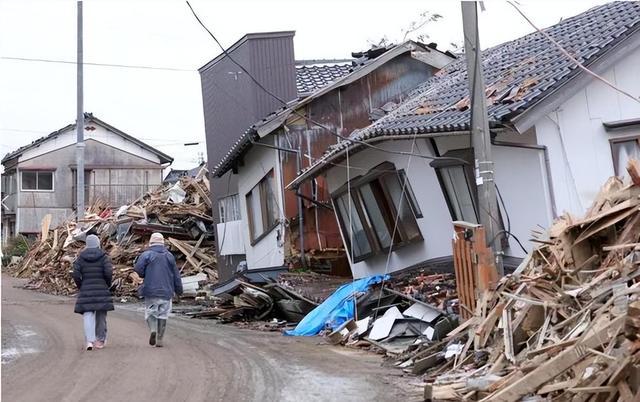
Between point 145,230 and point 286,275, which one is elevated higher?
point 145,230

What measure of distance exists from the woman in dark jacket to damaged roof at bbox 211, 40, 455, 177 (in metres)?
7.17

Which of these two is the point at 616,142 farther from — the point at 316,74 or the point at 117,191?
the point at 117,191

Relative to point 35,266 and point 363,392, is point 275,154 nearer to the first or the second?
point 363,392

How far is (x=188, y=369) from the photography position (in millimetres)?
8633

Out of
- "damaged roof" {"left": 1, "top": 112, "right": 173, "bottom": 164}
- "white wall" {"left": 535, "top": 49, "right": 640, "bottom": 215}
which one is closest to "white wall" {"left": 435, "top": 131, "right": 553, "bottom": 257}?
"white wall" {"left": 535, "top": 49, "right": 640, "bottom": 215}

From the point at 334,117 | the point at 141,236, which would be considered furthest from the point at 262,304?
the point at 141,236

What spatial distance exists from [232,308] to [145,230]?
10.2m

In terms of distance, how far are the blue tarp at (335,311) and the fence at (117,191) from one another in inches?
1338

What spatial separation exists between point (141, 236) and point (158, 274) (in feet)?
48.7

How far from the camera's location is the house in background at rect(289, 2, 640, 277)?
1043 centimetres

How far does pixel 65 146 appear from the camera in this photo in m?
45.9

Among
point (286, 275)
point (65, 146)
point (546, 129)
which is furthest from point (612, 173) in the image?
point (65, 146)

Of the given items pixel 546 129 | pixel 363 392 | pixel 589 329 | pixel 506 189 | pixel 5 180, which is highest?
pixel 5 180

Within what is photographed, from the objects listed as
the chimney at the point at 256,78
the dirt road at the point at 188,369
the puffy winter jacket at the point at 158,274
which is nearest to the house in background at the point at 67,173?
the chimney at the point at 256,78
